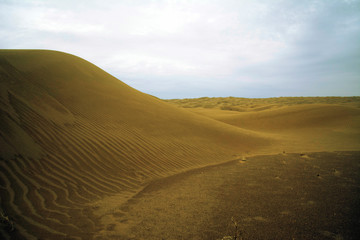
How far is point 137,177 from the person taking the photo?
16.1 feet

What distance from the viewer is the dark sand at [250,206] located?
2531 mm

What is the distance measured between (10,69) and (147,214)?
876 cm

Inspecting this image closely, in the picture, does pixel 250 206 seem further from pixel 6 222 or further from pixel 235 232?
pixel 6 222

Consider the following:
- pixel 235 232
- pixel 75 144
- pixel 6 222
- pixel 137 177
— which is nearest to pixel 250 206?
pixel 235 232

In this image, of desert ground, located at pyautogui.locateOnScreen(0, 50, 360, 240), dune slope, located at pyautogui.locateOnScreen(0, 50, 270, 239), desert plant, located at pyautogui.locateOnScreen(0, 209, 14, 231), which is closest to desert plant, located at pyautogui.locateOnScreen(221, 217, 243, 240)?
desert ground, located at pyautogui.locateOnScreen(0, 50, 360, 240)

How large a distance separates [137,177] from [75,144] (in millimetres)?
2023

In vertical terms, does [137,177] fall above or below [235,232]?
below

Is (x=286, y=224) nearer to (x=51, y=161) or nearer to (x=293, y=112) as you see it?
(x=51, y=161)

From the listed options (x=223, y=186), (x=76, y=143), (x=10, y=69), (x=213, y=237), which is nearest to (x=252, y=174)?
(x=223, y=186)

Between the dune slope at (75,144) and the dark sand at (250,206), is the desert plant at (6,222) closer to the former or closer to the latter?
the dune slope at (75,144)

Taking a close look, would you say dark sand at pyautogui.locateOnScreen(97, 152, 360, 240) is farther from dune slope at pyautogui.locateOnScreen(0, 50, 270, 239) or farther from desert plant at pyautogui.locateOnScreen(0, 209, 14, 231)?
desert plant at pyautogui.locateOnScreen(0, 209, 14, 231)

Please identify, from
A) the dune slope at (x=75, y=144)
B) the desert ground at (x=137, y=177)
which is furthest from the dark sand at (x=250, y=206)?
the dune slope at (x=75, y=144)

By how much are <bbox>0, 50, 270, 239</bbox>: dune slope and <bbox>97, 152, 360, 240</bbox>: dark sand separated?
650 mm

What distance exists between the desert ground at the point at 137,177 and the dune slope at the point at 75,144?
29mm
